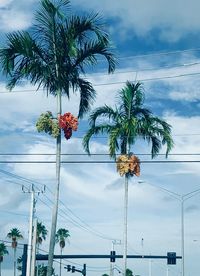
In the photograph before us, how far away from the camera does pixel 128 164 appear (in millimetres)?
31938

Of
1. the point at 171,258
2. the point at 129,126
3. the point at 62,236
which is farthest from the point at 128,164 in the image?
the point at 62,236

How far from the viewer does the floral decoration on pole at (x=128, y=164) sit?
3189 centimetres

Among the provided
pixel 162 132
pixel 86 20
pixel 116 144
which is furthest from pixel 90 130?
pixel 86 20

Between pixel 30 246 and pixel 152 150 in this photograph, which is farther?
pixel 30 246

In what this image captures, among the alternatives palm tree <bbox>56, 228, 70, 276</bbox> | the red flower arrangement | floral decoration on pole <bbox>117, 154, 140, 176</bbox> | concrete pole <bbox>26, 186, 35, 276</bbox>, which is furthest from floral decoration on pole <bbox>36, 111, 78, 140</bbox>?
palm tree <bbox>56, 228, 70, 276</bbox>

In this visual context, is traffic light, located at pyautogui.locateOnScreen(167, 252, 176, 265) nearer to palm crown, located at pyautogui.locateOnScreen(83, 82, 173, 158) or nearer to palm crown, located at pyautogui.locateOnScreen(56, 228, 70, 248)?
palm crown, located at pyautogui.locateOnScreen(83, 82, 173, 158)

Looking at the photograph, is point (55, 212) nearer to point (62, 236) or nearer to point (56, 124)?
point (56, 124)

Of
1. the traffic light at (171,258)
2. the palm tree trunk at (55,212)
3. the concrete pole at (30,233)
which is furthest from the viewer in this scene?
→ the traffic light at (171,258)

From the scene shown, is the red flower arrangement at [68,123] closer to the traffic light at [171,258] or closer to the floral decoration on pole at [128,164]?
the floral decoration on pole at [128,164]

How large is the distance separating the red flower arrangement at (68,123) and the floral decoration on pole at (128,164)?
11249 mm

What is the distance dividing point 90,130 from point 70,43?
9.82 m

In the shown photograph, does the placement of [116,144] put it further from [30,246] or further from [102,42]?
[30,246]

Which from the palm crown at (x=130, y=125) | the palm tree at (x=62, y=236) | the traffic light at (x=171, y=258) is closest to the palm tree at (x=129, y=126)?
the palm crown at (x=130, y=125)

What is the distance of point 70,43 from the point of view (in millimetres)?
21016
